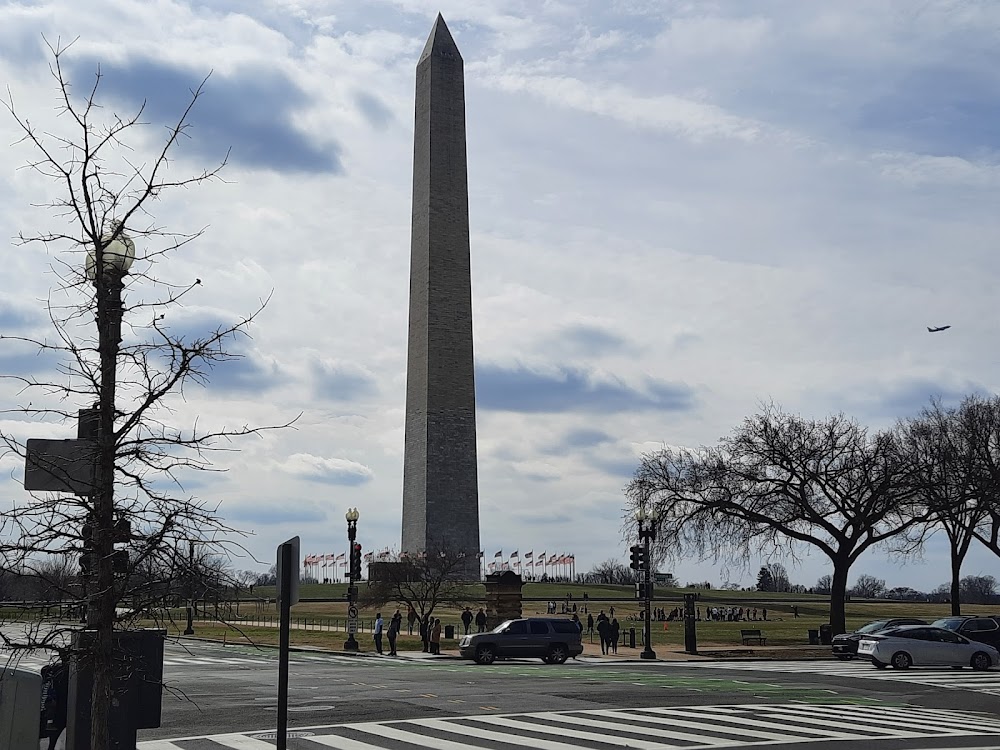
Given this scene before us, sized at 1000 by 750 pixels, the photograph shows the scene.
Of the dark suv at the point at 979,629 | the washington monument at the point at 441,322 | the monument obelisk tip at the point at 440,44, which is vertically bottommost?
the dark suv at the point at 979,629

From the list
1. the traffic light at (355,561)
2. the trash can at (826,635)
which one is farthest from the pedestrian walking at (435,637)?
the trash can at (826,635)

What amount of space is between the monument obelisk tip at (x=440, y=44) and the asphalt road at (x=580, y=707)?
46.2m

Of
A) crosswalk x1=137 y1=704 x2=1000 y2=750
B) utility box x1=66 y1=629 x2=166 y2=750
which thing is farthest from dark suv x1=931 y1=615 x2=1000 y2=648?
utility box x1=66 y1=629 x2=166 y2=750

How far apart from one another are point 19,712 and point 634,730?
1007 cm

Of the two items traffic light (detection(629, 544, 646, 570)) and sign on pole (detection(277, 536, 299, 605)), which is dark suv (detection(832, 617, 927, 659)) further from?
sign on pole (detection(277, 536, 299, 605))

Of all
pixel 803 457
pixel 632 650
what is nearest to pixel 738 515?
pixel 803 457

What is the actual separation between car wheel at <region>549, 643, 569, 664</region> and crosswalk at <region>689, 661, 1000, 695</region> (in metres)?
4.47

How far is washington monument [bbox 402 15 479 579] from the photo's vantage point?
6831 cm

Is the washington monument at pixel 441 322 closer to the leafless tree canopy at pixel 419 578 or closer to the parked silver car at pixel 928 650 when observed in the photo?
the leafless tree canopy at pixel 419 578

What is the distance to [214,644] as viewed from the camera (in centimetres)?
5238

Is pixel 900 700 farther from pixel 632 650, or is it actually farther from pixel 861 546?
pixel 861 546

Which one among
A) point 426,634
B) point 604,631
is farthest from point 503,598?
point 604,631

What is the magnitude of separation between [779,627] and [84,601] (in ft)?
211

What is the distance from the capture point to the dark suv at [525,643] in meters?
37.8
